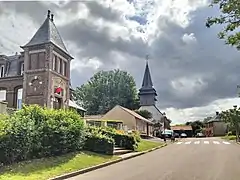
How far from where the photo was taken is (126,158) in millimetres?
20938

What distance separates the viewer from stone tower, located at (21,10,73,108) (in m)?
35.4

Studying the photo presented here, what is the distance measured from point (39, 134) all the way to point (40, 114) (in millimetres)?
1558

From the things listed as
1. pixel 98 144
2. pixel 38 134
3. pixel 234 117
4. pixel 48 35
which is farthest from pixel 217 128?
pixel 38 134

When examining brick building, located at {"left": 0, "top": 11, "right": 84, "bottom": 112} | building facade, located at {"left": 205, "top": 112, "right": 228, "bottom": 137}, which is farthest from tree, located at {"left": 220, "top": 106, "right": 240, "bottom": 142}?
building facade, located at {"left": 205, "top": 112, "right": 228, "bottom": 137}

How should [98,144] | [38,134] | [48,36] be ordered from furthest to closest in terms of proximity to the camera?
[48,36] < [98,144] < [38,134]

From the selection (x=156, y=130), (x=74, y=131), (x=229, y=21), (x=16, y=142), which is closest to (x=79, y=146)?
(x=74, y=131)

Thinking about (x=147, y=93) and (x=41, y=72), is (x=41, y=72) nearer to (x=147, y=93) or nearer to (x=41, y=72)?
(x=41, y=72)

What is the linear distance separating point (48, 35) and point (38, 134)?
78.9 ft

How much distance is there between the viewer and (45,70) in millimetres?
35438

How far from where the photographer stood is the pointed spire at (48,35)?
37.2 meters

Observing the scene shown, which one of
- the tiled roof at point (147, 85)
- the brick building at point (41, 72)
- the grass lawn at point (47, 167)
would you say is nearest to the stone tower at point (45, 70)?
the brick building at point (41, 72)

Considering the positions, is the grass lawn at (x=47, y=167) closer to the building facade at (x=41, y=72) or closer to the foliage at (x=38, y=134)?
the foliage at (x=38, y=134)

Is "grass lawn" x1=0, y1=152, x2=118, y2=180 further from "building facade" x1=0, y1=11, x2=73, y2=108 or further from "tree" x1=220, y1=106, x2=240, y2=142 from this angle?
"tree" x1=220, y1=106, x2=240, y2=142

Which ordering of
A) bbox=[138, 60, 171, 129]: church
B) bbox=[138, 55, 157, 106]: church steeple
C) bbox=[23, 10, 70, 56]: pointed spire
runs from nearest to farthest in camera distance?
bbox=[23, 10, 70, 56]: pointed spire → bbox=[138, 60, 171, 129]: church → bbox=[138, 55, 157, 106]: church steeple
